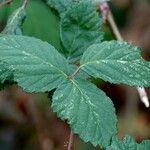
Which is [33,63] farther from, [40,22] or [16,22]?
[40,22]

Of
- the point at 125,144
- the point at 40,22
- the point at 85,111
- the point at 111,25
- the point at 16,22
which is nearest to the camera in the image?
the point at 85,111

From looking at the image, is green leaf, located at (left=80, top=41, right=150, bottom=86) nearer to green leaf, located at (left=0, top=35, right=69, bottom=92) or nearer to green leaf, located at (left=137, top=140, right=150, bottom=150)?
A: green leaf, located at (left=0, top=35, right=69, bottom=92)

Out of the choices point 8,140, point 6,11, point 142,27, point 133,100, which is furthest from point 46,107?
point 6,11

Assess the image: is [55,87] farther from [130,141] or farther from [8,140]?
[8,140]

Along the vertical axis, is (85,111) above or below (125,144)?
above

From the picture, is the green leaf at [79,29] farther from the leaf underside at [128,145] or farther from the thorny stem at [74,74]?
the leaf underside at [128,145]

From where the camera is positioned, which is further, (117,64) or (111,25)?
(111,25)

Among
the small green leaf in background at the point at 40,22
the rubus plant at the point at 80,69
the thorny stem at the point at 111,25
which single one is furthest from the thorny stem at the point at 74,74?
the small green leaf in background at the point at 40,22

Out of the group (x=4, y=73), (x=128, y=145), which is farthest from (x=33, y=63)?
(x=128, y=145)

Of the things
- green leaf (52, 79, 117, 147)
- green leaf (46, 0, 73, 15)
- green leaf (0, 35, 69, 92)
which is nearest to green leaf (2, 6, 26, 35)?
green leaf (46, 0, 73, 15)
